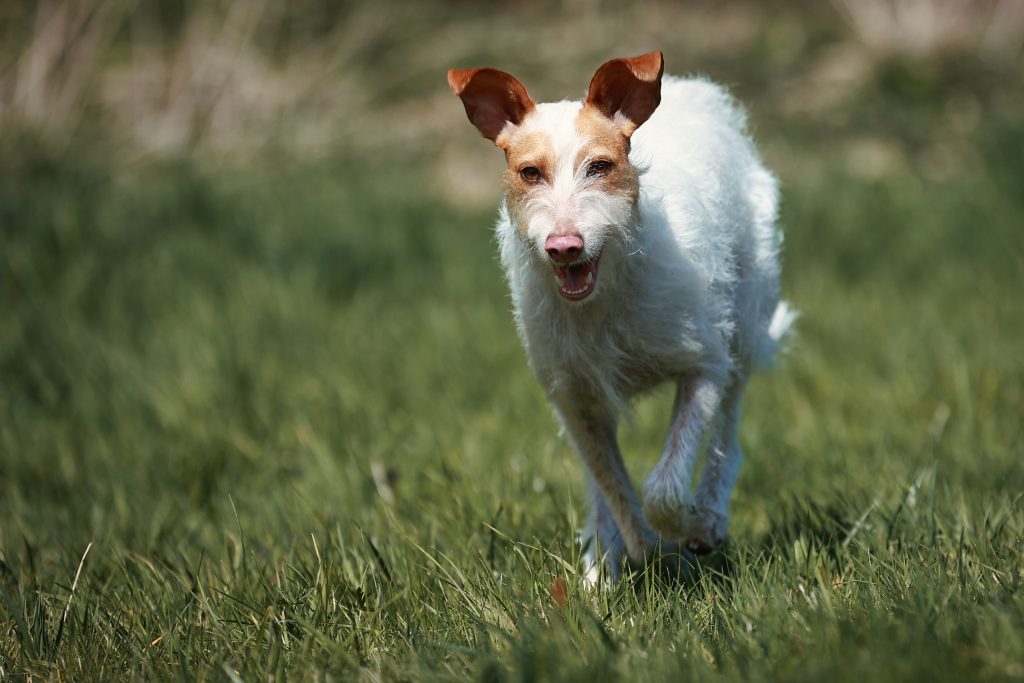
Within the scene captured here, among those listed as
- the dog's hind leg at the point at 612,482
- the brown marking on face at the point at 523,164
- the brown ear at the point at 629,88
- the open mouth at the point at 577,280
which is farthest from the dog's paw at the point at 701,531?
the brown ear at the point at 629,88

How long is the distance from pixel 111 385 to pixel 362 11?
7.81m

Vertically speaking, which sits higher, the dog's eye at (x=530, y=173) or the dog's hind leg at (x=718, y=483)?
the dog's eye at (x=530, y=173)

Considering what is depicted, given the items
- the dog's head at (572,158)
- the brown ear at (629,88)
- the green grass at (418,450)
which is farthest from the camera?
the brown ear at (629,88)

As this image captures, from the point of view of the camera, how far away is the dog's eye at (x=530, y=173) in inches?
125

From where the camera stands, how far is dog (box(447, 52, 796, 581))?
3.19 meters

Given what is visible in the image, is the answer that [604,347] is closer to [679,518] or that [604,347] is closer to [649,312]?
[649,312]

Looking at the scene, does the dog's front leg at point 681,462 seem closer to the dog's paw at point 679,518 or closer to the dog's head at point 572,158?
the dog's paw at point 679,518

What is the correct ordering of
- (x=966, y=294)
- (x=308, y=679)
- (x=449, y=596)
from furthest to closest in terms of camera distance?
(x=966, y=294)
(x=449, y=596)
(x=308, y=679)

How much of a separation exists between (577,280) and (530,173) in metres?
0.34

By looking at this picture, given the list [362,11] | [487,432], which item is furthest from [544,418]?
[362,11]

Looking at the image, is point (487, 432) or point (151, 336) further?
point (151, 336)

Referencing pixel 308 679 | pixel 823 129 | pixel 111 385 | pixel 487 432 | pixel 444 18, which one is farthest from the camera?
pixel 444 18

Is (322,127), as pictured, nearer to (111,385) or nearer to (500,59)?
(500,59)

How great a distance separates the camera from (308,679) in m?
2.88
